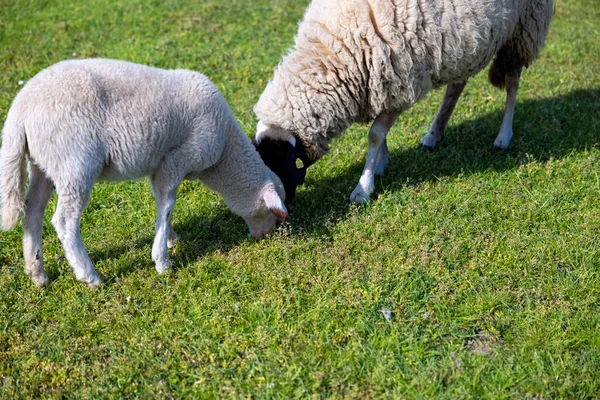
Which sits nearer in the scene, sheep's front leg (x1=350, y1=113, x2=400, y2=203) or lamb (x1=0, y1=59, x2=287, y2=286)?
lamb (x1=0, y1=59, x2=287, y2=286)

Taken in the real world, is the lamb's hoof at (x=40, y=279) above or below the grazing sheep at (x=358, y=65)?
below

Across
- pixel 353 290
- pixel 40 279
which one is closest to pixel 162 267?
pixel 40 279

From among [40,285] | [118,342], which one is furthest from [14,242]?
[118,342]

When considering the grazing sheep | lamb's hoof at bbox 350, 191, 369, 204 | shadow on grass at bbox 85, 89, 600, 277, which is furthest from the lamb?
lamb's hoof at bbox 350, 191, 369, 204

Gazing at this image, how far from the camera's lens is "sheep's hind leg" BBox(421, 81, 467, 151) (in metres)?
5.52

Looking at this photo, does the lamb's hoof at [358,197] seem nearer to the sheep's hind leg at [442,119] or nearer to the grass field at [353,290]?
the grass field at [353,290]

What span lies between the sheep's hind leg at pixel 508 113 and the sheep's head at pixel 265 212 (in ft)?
Answer: 7.47

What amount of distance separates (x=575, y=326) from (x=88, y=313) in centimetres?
272

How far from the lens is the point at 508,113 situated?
5.56 m

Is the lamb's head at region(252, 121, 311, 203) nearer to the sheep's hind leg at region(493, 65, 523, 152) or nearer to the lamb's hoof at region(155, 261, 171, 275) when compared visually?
the lamb's hoof at region(155, 261, 171, 275)

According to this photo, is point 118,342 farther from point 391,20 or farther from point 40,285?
point 391,20

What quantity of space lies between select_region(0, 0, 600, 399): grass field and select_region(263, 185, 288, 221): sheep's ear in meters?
0.20

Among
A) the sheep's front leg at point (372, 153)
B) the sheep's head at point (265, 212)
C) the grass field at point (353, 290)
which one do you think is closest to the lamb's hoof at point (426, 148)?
the grass field at point (353, 290)

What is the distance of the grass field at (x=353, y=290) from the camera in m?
3.05
